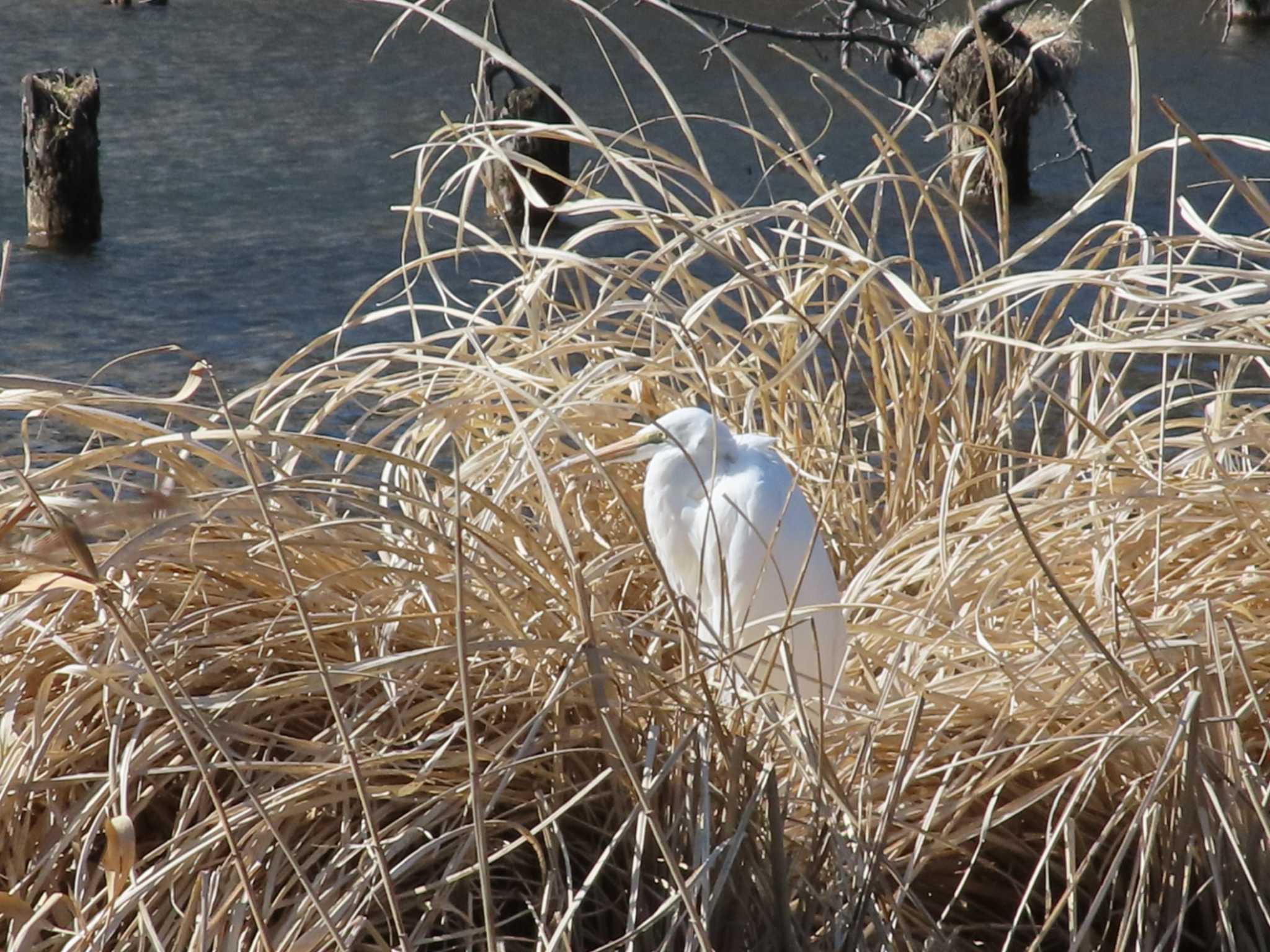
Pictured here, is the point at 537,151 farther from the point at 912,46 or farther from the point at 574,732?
the point at 574,732

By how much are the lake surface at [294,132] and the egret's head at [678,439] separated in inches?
52.4

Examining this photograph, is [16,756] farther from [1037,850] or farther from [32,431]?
[32,431]

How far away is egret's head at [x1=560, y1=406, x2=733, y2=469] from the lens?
1.67 metres

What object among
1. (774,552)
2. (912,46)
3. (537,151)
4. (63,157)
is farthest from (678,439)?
(63,157)

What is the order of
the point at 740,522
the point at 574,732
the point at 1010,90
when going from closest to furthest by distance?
the point at 574,732, the point at 740,522, the point at 1010,90

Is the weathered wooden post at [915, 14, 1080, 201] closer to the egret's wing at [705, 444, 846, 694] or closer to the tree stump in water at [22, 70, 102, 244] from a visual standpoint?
the tree stump in water at [22, 70, 102, 244]

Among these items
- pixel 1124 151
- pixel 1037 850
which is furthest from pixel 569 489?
pixel 1124 151

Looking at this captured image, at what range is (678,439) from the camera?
1.62 meters

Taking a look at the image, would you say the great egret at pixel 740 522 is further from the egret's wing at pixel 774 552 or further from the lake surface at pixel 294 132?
the lake surface at pixel 294 132

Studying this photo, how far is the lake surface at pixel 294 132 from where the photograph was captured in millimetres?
4953

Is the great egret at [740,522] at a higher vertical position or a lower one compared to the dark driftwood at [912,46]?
lower

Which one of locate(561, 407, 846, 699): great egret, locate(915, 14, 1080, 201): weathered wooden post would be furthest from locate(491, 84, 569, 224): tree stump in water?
locate(561, 407, 846, 699): great egret

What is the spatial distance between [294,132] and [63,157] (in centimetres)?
209

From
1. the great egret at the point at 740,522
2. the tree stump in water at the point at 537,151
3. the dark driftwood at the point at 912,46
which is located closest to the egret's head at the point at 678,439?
the great egret at the point at 740,522
